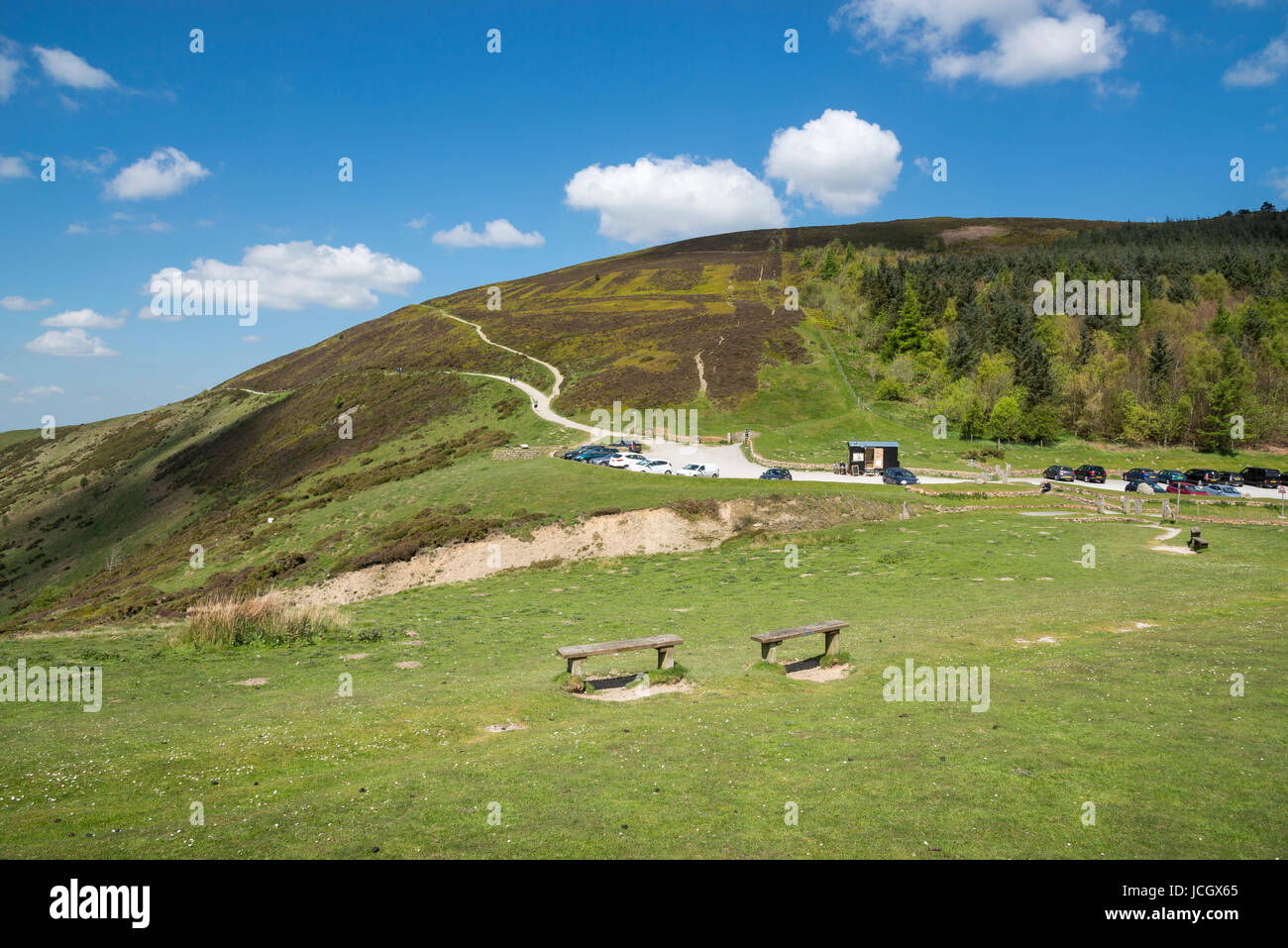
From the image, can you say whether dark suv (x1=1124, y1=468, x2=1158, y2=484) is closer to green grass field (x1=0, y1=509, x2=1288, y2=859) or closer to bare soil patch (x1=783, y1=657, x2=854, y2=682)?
green grass field (x1=0, y1=509, x2=1288, y2=859)

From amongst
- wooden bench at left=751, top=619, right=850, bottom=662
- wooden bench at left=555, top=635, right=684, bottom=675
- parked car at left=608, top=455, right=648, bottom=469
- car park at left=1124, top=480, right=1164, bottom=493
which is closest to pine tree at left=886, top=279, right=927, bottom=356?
car park at left=1124, top=480, right=1164, bottom=493

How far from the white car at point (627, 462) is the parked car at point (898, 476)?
1959 centimetres

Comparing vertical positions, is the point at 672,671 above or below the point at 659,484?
below

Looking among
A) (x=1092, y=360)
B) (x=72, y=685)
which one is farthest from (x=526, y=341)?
(x=72, y=685)

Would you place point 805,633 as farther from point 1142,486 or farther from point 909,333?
point 909,333

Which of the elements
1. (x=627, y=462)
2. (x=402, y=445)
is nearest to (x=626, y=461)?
(x=627, y=462)

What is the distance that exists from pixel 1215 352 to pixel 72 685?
4240 inches

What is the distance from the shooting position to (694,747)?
10875 millimetres

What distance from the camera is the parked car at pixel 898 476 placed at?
5306cm

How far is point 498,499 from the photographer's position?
46.8m

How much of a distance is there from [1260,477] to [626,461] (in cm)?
5743

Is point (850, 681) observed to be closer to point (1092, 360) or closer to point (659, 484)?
point (659, 484)

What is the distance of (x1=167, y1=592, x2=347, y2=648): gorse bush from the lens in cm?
1962
